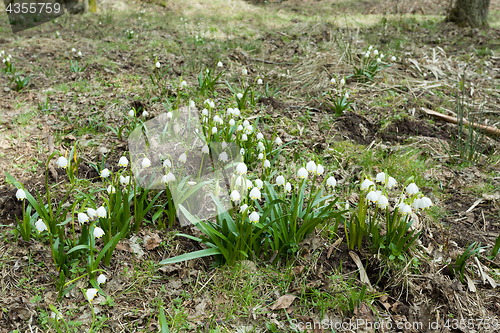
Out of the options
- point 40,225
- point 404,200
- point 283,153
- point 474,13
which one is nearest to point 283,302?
point 404,200

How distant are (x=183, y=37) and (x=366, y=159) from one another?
5139mm

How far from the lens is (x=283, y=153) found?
3801 mm

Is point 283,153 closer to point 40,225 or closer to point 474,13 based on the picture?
point 40,225

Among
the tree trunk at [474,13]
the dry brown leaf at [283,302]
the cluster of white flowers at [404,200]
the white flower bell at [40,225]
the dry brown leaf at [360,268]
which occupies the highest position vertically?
the tree trunk at [474,13]

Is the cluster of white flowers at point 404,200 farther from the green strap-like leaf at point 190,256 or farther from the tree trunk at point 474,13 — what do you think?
the tree trunk at point 474,13

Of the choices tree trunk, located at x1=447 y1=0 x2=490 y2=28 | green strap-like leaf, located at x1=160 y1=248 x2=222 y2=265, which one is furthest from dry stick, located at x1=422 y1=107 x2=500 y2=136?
tree trunk, located at x1=447 y1=0 x2=490 y2=28

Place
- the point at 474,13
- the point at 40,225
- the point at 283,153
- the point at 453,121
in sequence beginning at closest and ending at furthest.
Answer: the point at 40,225 → the point at 283,153 → the point at 453,121 → the point at 474,13

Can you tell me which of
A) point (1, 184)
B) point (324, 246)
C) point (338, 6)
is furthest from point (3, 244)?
point (338, 6)

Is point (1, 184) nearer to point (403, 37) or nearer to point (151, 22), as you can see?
point (151, 22)

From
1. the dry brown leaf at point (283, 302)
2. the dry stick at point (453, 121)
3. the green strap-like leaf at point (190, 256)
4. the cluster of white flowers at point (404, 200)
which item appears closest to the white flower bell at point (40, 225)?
the green strap-like leaf at point (190, 256)

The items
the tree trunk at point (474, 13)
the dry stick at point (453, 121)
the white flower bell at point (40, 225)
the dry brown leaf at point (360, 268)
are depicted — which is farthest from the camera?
the tree trunk at point (474, 13)

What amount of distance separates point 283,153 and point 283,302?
1821mm

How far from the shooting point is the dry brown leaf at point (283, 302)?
231 centimetres

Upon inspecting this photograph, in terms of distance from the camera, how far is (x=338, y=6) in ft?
36.8
